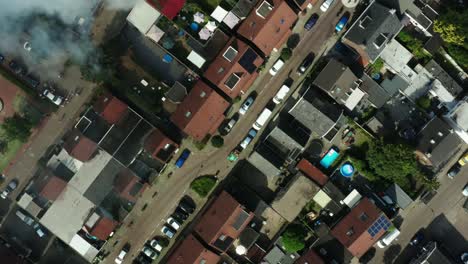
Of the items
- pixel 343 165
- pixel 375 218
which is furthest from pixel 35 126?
pixel 375 218

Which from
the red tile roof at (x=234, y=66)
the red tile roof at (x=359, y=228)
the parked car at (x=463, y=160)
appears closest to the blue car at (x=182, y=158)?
the red tile roof at (x=234, y=66)

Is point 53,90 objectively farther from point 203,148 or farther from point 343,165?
point 343,165

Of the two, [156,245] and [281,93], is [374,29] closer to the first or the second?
[281,93]

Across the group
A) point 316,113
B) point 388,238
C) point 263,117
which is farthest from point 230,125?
point 388,238

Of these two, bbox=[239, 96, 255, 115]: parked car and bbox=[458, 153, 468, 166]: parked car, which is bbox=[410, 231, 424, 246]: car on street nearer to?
bbox=[458, 153, 468, 166]: parked car

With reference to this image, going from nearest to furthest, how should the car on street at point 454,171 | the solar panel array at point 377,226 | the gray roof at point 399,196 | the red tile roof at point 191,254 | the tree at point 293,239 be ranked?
the solar panel array at point 377,226, the red tile roof at point 191,254, the tree at point 293,239, the gray roof at point 399,196, the car on street at point 454,171

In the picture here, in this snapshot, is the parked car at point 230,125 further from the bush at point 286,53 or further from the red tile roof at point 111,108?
the red tile roof at point 111,108
